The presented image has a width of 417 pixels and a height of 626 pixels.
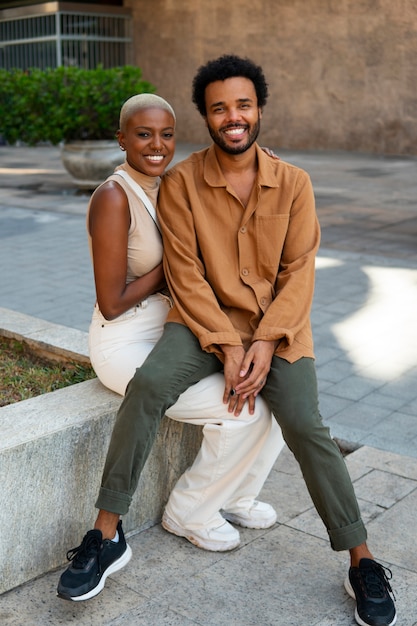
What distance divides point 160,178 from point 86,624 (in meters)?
1.60

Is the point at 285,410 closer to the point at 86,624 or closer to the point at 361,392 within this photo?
the point at 86,624

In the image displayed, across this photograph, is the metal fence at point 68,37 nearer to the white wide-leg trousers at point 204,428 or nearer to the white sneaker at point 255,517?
the white wide-leg trousers at point 204,428

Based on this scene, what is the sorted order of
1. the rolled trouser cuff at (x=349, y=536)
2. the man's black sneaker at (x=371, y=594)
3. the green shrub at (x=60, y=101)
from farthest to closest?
the green shrub at (x=60, y=101) < the rolled trouser cuff at (x=349, y=536) < the man's black sneaker at (x=371, y=594)

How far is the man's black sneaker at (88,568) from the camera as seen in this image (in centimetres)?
264

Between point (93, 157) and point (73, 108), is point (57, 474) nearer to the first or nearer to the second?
point (73, 108)

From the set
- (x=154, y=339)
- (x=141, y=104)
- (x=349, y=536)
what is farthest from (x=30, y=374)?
(x=349, y=536)

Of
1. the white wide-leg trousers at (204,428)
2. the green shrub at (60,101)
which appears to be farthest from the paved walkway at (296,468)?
the green shrub at (60,101)

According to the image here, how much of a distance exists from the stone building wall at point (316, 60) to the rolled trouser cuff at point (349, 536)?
14432mm

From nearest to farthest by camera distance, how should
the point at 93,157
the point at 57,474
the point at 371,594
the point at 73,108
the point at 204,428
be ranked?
the point at 371,594 < the point at 57,474 < the point at 204,428 < the point at 73,108 < the point at 93,157

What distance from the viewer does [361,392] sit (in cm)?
465

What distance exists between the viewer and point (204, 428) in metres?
2.97

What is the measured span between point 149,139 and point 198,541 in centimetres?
144

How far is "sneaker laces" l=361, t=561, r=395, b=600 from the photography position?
264 cm

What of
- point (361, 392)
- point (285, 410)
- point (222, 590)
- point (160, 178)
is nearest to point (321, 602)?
point (222, 590)
